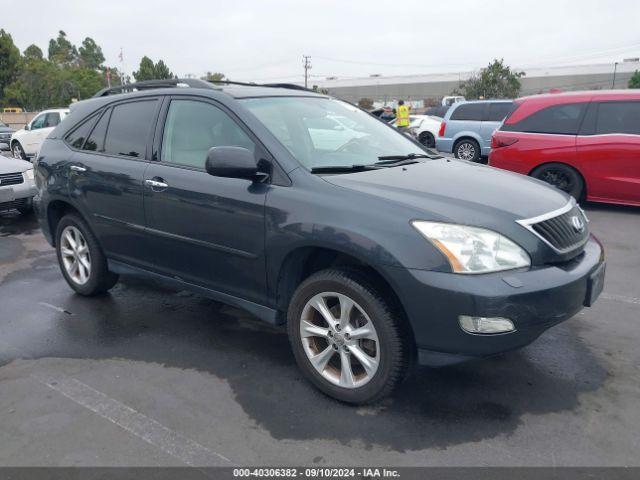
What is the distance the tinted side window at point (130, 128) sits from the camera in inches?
161

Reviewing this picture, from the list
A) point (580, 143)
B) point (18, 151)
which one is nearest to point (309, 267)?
point (580, 143)

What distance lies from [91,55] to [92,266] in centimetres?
12253

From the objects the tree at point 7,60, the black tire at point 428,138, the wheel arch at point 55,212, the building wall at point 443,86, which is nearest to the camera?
the wheel arch at point 55,212

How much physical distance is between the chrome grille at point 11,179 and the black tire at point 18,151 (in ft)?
33.7

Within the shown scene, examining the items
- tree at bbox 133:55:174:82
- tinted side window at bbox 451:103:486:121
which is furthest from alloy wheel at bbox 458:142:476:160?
tree at bbox 133:55:174:82

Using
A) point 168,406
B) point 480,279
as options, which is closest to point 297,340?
point 168,406

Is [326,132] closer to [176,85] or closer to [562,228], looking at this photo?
[176,85]

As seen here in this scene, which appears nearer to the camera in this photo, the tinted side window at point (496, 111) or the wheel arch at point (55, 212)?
the wheel arch at point (55, 212)

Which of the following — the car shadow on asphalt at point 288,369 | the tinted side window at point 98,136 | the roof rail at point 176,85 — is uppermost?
the roof rail at point 176,85

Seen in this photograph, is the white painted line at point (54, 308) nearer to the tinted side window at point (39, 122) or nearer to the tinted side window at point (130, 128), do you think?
the tinted side window at point (130, 128)

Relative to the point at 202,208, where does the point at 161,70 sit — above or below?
above

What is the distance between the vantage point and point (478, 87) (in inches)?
1827

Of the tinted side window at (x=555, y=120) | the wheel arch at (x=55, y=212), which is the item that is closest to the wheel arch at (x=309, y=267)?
the wheel arch at (x=55, y=212)

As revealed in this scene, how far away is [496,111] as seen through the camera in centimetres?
1445
